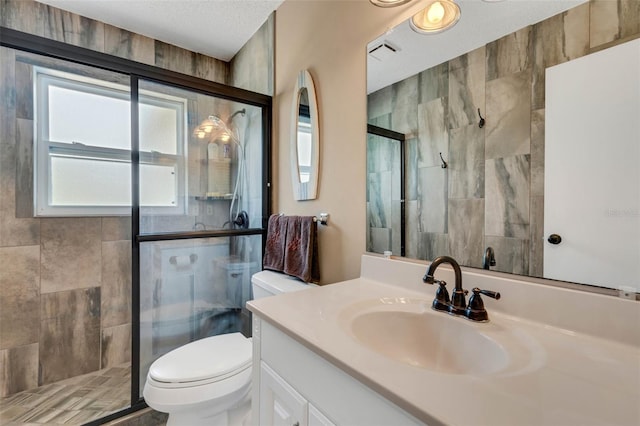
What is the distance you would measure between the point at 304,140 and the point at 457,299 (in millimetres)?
1135

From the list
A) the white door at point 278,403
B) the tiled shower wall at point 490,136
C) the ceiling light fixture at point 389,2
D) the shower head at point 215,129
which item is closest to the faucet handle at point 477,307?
the tiled shower wall at point 490,136

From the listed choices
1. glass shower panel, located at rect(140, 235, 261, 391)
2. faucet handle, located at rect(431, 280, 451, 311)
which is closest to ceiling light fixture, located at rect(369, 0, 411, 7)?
faucet handle, located at rect(431, 280, 451, 311)

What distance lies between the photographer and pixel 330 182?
1.40 meters

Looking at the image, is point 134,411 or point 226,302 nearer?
point 134,411

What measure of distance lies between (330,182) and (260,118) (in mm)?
854

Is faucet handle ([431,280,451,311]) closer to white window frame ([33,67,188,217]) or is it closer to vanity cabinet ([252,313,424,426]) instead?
vanity cabinet ([252,313,424,426])

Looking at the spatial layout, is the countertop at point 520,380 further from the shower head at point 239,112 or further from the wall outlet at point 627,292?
the shower head at point 239,112

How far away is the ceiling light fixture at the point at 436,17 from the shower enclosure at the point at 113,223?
1131 millimetres

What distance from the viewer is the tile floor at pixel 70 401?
1.49 metres

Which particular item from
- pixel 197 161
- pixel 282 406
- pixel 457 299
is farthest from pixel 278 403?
pixel 197 161

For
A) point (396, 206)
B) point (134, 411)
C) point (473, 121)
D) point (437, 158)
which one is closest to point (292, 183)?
point (396, 206)

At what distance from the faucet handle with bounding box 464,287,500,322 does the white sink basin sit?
0.06 ft

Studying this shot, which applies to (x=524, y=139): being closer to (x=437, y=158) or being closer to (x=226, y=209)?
(x=437, y=158)

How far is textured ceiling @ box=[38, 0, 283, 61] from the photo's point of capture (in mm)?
1732
